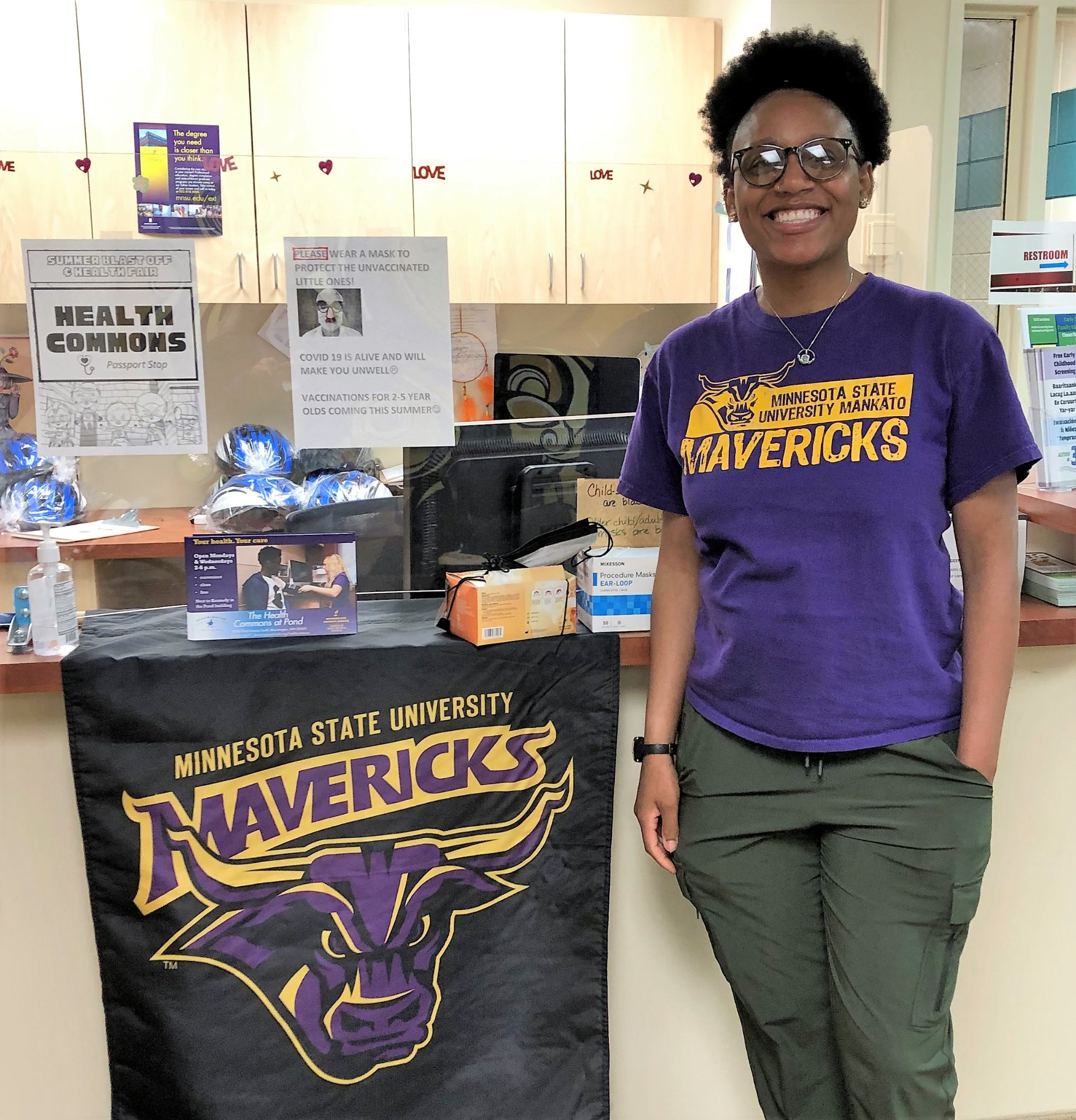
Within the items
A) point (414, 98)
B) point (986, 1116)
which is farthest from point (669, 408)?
point (414, 98)

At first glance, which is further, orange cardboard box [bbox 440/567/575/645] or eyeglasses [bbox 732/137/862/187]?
orange cardboard box [bbox 440/567/575/645]

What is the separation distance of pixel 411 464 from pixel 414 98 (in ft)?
4.72

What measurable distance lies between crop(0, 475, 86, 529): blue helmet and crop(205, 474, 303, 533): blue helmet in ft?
0.63

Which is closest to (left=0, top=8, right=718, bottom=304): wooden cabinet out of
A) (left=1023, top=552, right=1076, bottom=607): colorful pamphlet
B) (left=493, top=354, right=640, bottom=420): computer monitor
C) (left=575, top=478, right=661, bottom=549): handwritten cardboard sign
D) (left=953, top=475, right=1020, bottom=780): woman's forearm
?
(left=493, top=354, right=640, bottom=420): computer monitor

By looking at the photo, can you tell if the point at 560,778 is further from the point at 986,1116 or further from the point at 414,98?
the point at 414,98

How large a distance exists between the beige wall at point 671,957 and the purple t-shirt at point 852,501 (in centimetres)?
39

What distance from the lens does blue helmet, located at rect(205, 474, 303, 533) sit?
5.50 ft

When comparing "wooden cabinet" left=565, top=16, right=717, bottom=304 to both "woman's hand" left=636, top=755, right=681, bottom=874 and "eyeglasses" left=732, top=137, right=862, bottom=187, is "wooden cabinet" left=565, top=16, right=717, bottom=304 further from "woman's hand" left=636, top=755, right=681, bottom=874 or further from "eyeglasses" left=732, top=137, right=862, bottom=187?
"woman's hand" left=636, top=755, right=681, bottom=874

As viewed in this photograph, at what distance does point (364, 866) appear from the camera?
4.70 ft

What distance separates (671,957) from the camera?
62.5 inches

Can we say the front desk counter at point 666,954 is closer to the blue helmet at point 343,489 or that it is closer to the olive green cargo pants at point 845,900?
the olive green cargo pants at point 845,900

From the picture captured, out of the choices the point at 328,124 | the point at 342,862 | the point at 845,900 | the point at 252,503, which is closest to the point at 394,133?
the point at 328,124

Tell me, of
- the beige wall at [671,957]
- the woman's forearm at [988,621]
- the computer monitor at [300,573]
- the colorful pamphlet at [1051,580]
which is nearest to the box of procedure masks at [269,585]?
the computer monitor at [300,573]

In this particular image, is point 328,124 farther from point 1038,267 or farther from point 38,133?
point 1038,267
